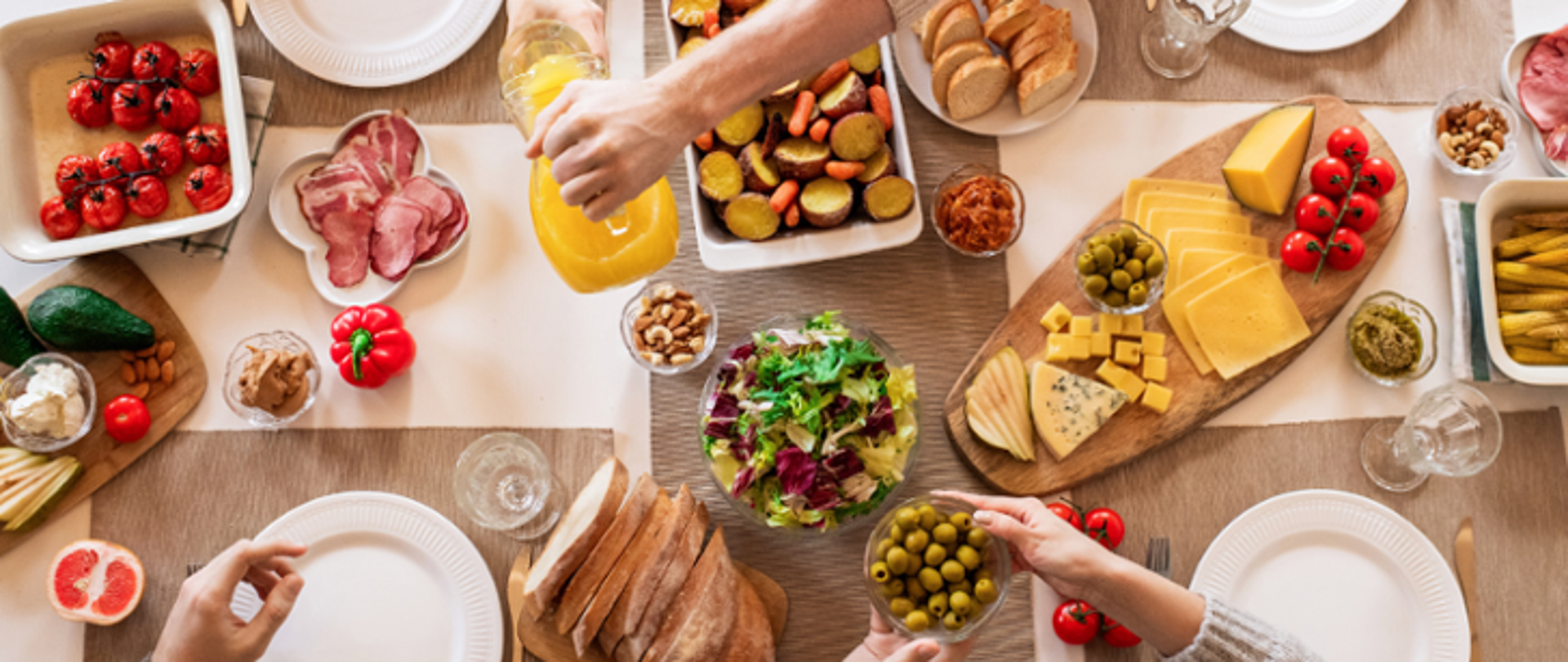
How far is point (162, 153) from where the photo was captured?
6.95 ft

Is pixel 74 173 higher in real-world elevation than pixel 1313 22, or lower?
lower

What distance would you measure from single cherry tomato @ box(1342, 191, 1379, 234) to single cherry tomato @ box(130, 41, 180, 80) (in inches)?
109

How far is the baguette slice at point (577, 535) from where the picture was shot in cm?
187

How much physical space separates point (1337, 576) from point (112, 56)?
3073 mm

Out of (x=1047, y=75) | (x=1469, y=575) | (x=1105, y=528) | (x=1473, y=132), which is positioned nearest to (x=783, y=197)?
(x=1047, y=75)

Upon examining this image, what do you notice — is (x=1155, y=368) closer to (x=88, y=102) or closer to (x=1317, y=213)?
(x=1317, y=213)

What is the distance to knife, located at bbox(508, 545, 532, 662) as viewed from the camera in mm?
2055

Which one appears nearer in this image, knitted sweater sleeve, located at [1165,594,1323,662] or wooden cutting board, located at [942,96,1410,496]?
knitted sweater sleeve, located at [1165,594,1323,662]

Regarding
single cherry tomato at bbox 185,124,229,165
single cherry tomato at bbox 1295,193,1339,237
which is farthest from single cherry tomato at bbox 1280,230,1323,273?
single cherry tomato at bbox 185,124,229,165

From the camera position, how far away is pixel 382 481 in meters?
2.17

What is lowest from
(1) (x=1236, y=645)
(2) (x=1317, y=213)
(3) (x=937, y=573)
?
(1) (x=1236, y=645)

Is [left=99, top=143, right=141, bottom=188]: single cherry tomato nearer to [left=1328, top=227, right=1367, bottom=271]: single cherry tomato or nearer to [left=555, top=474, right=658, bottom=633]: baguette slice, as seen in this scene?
[left=555, top=474, right=658, bottom=633]: baguette slice

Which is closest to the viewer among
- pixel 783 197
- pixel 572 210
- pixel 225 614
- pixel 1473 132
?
pixel 572 210

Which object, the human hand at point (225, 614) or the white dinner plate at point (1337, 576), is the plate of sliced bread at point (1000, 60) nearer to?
the white dinner plate at point (1337, 576)
